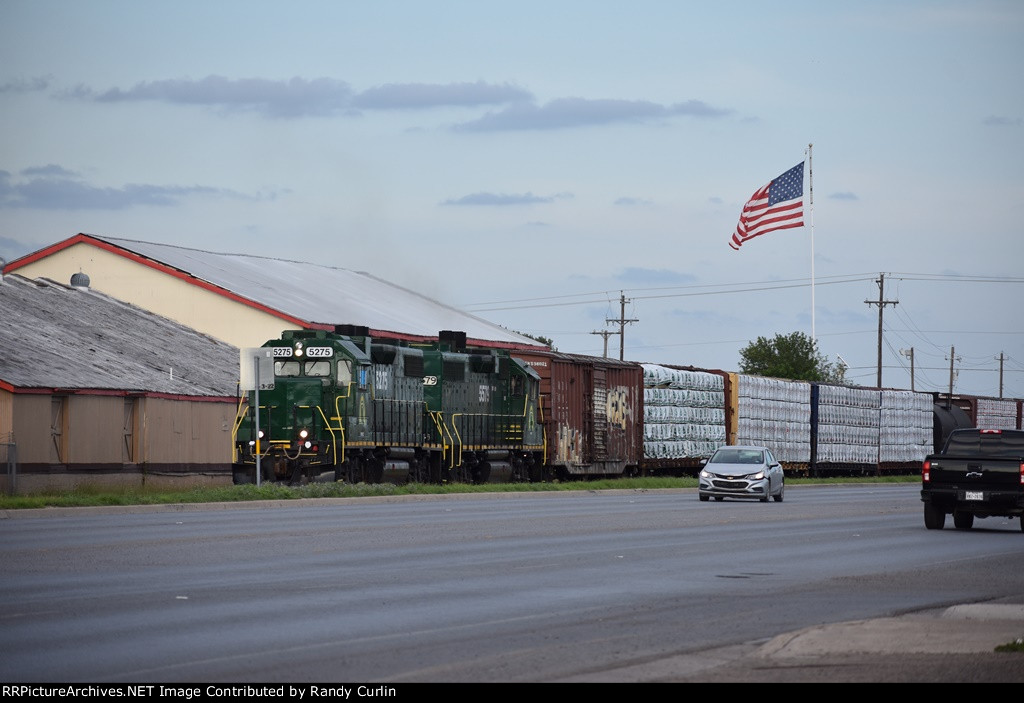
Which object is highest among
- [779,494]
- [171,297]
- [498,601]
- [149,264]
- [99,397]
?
[149,264]

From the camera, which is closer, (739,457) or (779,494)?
(779,494)

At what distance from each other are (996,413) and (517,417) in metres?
36.0

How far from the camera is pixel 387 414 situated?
38344 millimetres

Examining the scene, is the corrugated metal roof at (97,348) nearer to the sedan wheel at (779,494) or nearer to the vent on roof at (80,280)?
the vent on roof at (80,280)

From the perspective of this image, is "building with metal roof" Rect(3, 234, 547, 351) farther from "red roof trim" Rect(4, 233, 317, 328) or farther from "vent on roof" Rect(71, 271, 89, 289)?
"vent on roof" Rect(71, 271, 89, 289)

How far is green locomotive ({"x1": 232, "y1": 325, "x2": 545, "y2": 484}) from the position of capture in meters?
36.0

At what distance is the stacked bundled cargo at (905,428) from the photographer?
64000 millimetres

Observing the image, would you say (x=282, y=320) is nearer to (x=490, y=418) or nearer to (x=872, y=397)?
(x=490, y=418)

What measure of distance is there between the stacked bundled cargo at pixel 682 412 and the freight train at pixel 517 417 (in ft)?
0.16

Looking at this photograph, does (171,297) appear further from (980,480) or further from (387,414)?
(980,480)

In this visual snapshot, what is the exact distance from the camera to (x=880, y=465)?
209 ft

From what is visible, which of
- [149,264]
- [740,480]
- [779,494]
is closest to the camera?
[740,480]

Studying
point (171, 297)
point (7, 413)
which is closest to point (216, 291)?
point (171, 297)
